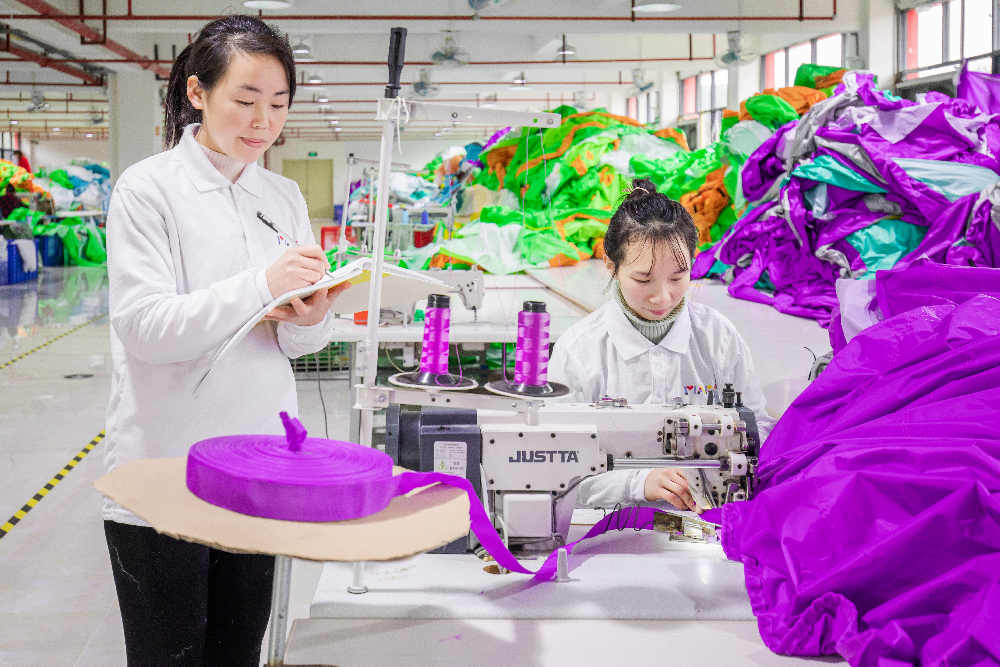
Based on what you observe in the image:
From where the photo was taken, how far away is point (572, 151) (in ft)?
29.3

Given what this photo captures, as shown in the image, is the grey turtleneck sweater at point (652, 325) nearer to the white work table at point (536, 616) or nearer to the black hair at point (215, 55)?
the white work table at point (536, 616)

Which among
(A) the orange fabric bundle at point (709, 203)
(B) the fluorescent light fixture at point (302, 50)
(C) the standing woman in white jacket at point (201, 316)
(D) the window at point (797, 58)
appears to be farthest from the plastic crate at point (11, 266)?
(C) the standing woman in white jacket at point (201, 316)

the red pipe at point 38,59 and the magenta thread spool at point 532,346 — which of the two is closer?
the magenta thread spool at point 532,346

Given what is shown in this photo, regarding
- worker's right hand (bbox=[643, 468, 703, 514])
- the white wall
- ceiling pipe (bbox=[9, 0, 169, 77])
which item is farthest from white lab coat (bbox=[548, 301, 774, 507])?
the white wall

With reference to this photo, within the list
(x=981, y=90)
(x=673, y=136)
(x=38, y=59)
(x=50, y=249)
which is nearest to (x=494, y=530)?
(x=981, y=90)

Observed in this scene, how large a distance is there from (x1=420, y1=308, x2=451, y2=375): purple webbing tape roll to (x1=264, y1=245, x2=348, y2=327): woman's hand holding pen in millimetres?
150

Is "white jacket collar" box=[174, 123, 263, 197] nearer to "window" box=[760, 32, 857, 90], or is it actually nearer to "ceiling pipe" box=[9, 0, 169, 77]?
"ceiling pipe" box=[9, 0, 169, 77]

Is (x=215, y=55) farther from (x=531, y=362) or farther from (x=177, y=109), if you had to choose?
(x=531, y=362)

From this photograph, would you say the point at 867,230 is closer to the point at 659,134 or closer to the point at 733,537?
the point at 733,537

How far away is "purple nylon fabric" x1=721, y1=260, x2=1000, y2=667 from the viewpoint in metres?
1.24

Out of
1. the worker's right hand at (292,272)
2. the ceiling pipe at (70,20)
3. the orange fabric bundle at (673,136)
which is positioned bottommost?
the worker's right hand at (292,272)

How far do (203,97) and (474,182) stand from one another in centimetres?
939

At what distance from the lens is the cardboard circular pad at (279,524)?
35.6 inches

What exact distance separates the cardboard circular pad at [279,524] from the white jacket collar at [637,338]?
1136mm
